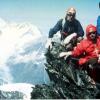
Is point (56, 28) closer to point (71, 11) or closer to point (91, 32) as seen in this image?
point (71, 11)

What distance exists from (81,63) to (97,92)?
58.5 inches

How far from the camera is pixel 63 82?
14.6m

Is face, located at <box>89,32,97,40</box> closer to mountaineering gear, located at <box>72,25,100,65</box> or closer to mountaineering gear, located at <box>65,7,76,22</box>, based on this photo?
mountaineering gear, located at <box>72,25,100,65</box>

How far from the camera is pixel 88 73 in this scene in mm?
13375

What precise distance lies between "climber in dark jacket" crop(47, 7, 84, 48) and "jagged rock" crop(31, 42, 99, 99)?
25.6 inches

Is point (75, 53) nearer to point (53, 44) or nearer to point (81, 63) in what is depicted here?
point (81, 63)

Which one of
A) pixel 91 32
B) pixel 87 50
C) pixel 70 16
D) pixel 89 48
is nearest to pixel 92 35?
pixel 91 32

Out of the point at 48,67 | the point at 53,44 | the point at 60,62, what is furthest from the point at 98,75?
the point at 53,44

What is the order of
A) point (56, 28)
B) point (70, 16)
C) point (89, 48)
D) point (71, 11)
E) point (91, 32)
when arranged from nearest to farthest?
point (91, 32) → point (89, 48) → point (71, 11) → point (70, 16) → point (56, 28)

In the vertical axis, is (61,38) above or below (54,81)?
above

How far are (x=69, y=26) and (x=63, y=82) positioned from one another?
2.67 metres

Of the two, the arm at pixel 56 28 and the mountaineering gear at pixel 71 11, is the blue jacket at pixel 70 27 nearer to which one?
the arm at pixel 56 28

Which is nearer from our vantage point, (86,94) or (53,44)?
(86,94)

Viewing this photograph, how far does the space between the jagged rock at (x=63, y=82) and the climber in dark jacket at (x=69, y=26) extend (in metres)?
0.65
